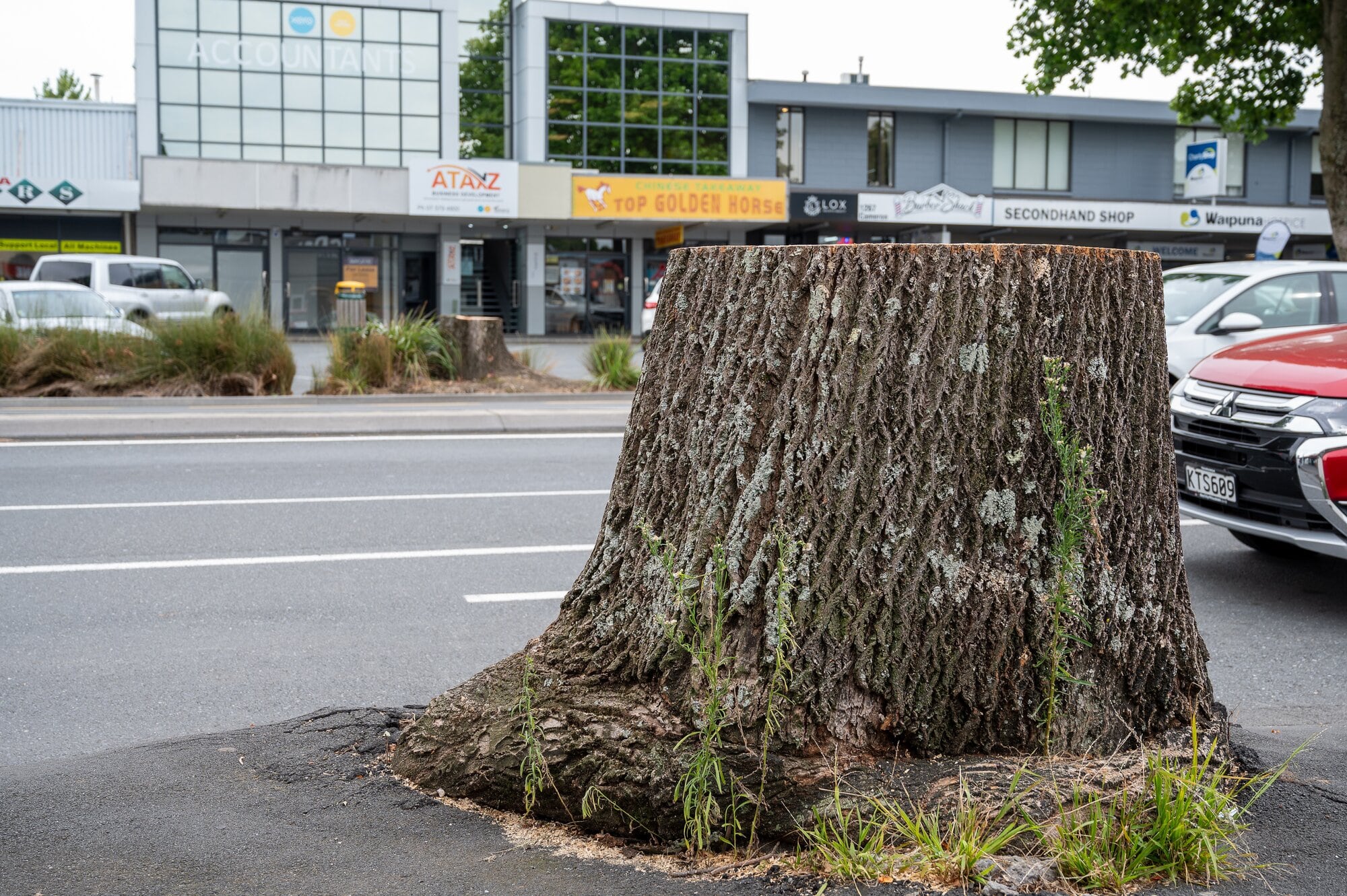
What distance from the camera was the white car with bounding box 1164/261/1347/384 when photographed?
35.2ft

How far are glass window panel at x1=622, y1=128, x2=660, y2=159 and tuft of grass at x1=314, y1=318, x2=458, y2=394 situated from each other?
76.3 ft

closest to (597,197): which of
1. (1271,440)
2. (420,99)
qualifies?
(420,99)

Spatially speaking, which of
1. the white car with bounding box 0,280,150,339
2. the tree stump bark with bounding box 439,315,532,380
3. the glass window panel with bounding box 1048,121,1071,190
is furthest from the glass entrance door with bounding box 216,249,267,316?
the glass window panel with bounding box 1048,121,1071,190

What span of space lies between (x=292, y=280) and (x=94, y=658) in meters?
34.1

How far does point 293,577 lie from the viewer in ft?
22.0

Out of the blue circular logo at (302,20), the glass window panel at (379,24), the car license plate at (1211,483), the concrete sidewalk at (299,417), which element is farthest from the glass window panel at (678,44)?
the car license plate at (1211,483)

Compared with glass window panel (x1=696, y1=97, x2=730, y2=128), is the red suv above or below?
below

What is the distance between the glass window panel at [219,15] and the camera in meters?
36.6

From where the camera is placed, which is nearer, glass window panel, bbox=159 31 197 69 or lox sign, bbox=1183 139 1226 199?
glass window panel, bbox=159 31 197 69

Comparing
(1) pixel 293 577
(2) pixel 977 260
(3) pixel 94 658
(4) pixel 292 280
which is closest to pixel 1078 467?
(2) pixel 977 260

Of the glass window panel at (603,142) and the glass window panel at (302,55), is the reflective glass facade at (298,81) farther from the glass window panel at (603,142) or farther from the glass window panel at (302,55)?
the glass window panel at (603,142)

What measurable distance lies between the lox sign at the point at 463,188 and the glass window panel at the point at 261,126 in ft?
15.2

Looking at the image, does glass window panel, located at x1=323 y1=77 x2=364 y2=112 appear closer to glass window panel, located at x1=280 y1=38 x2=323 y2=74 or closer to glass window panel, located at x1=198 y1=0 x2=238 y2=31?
glass window panel, located at x1=280 y1=38 x2=323 y2=74

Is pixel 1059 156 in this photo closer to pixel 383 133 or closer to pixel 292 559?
pixel 383 133
